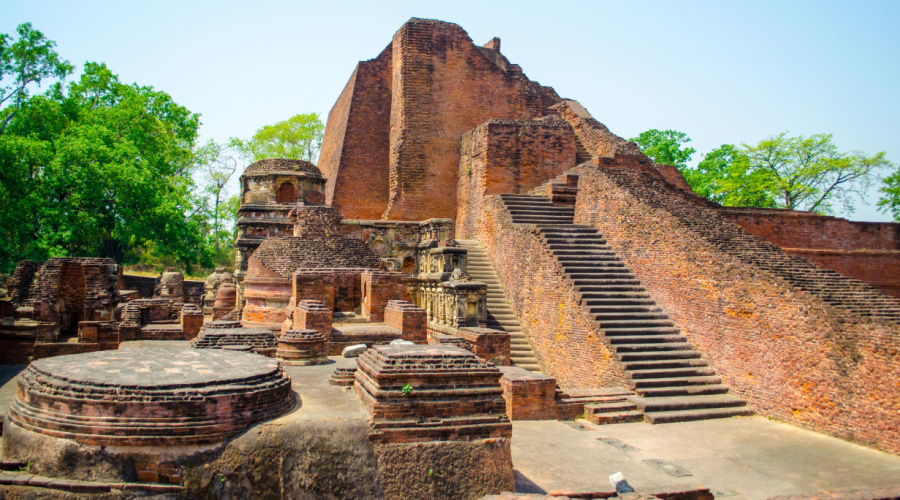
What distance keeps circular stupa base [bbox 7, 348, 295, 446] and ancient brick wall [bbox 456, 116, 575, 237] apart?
1229 cm

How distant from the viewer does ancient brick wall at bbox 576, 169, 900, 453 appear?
7.40 m

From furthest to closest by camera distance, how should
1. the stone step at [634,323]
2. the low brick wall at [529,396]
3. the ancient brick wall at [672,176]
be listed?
the ancient brick wall at [672,176] < the stone step at [634,323] < the low brick wall at [529,396]

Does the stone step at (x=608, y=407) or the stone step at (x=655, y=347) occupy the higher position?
the stone step at (x=655, y=347)

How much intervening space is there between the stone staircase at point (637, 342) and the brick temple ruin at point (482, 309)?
4 centimetres

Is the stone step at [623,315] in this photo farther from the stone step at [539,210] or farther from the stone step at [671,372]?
the stone step at [539,210]

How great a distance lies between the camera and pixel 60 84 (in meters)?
23.6

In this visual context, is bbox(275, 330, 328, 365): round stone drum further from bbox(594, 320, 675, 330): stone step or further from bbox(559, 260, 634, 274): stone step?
bbox(559, 260, 634, 274): stone step

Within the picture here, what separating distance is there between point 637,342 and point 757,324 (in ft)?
5.95

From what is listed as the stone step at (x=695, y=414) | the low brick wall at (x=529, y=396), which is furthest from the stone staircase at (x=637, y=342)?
the low brick wall at (x=529, y=396)

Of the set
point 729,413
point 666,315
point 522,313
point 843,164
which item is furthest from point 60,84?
point 843,164

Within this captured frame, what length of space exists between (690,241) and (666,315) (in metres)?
1.33

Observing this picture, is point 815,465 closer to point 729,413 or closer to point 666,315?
point 729,413

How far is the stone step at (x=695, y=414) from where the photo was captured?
329 inches

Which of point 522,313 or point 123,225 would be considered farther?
point 123,225
